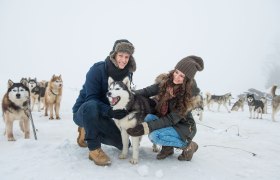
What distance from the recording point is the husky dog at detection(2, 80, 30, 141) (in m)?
4.34

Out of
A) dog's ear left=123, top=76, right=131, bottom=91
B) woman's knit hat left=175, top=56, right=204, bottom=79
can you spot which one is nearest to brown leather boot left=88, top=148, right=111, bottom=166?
dog's ear left=123, top=76, right=131, bottom=91

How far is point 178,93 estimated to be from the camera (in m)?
3.25

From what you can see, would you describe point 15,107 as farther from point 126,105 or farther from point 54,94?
point 54,94

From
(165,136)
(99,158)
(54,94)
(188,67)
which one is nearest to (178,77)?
(188,67)

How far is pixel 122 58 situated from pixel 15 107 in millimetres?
2205

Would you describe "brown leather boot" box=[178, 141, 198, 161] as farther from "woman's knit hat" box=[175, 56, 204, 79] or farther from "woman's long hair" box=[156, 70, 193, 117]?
"woman's knit hat" box=[175, 56, 204, 79]

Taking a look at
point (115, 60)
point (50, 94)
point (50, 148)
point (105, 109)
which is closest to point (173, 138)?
point (105, 109)

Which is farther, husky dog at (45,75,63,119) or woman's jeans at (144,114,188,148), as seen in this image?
husky dog at (45,75,63,119)

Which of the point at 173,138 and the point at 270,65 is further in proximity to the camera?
the point at 270,65

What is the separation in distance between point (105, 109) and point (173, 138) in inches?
35.1

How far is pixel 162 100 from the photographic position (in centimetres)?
332

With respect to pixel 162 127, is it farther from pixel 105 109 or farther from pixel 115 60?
pixel 115 60

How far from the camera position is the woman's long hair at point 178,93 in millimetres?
3170

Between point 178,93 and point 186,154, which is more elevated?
point 178,93
